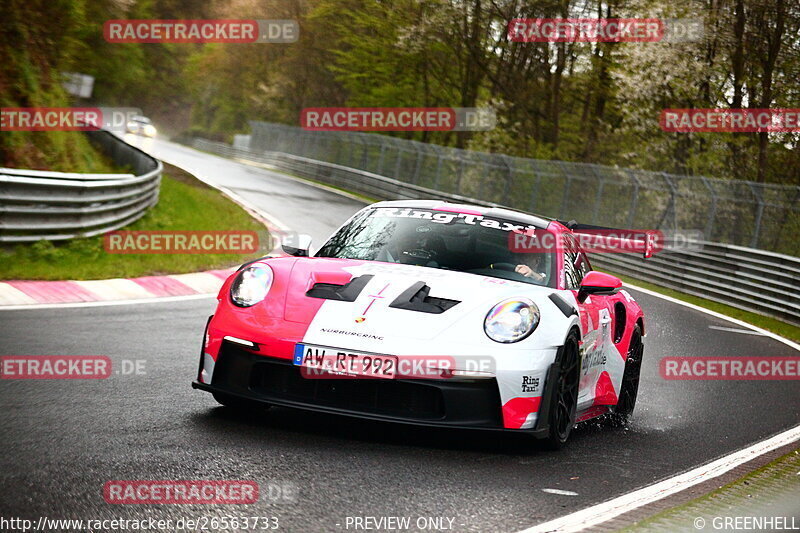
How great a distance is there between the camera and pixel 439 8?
40.5 meters

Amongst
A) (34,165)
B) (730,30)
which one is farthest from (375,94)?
(34,165)

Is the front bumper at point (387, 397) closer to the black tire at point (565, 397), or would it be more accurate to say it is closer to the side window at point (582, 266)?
the black tire at point (565, 397)

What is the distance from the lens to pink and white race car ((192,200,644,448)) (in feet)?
18.4

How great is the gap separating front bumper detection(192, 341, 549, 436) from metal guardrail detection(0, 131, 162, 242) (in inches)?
290

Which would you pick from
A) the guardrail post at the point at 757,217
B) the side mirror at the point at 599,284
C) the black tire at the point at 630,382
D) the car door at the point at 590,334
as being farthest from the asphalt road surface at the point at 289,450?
the guardrail post at the point at 757,217

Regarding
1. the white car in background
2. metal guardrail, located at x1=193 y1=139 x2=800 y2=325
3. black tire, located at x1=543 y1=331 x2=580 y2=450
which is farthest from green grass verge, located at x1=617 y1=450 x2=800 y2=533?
the white car in background

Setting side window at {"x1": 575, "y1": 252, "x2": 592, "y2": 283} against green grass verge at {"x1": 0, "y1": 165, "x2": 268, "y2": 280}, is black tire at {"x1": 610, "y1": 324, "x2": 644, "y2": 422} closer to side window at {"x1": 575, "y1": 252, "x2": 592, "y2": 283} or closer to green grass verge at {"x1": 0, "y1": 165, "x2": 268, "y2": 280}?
side window at {"x1": 575, "y1": 252, "x2": 592, "y2": 283}

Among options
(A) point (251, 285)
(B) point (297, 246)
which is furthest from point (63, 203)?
(A) point (251, 285)

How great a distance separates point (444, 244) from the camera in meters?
7.09

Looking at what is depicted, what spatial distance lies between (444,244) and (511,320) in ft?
4.19

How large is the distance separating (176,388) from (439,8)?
115 feet

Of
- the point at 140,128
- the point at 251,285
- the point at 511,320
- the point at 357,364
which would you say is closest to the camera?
Result: the point at 357,364

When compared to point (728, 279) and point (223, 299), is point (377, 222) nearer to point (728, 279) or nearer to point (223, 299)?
point (223, 299)

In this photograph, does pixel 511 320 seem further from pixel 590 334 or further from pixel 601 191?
pixel 601 191
